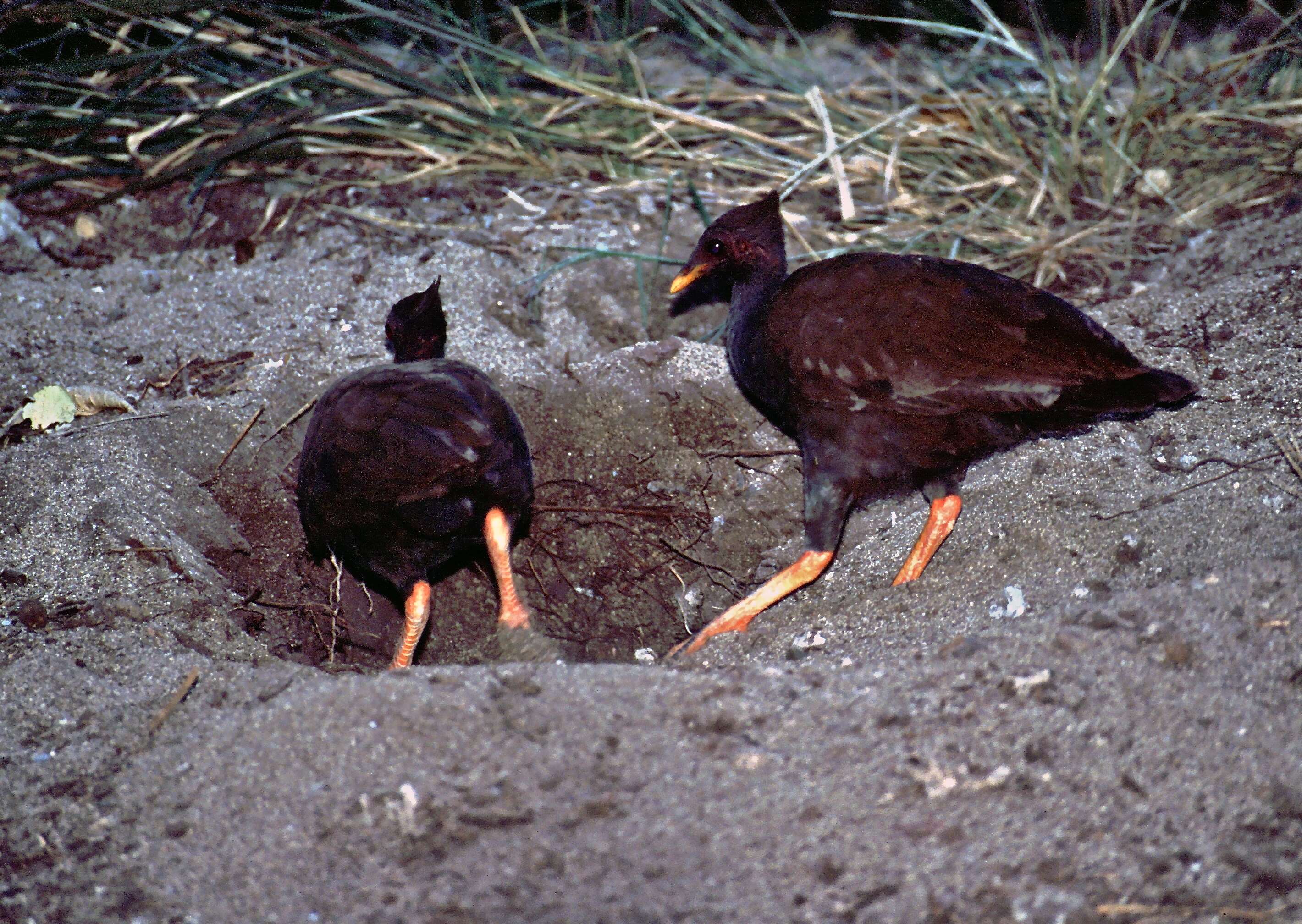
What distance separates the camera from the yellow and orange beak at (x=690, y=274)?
12.9ft

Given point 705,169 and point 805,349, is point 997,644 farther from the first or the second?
point 705,169

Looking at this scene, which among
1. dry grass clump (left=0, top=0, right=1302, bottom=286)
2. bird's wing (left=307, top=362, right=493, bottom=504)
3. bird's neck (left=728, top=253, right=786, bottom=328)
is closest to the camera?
bird's wing (left=307, top=362, right=493, bottom=504)

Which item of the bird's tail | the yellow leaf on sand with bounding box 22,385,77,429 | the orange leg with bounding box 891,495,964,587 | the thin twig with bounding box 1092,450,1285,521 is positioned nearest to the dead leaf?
the yellow leaf on sand with bounding box 22,385,77,429

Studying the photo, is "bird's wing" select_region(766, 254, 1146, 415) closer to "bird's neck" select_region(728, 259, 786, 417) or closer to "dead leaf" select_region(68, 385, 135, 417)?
"bird's neck" select_region(728, 259, 786, 417)

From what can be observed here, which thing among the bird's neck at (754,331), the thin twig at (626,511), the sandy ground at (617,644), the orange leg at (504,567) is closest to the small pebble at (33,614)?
the sandy ground at (617,644)

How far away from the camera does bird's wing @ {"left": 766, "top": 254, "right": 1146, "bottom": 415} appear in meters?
3.16

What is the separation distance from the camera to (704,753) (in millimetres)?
2355

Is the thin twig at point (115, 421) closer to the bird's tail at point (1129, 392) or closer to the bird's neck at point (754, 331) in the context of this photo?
the bird's neck at point (754, 331)

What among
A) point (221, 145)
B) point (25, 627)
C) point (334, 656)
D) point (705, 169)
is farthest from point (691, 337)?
point (25, 627)

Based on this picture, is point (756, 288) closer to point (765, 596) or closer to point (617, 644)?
point (765, 596)

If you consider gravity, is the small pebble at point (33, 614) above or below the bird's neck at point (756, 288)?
below

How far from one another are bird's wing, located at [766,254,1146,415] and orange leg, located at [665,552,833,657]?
49 centimetres

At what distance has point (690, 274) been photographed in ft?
13.0

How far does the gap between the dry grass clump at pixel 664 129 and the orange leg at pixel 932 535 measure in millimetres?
1614
